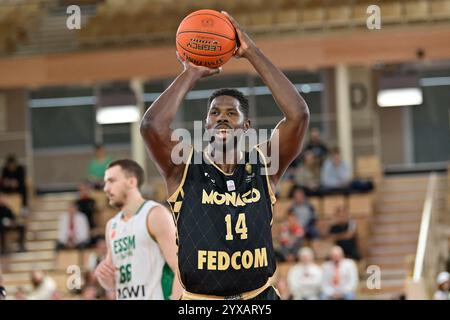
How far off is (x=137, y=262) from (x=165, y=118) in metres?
1.98

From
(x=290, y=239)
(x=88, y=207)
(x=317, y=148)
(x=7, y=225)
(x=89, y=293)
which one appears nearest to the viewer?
(x=89, y=293)

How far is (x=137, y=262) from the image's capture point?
6.38 m

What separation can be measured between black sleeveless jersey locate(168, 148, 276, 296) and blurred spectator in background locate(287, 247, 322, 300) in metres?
8.75

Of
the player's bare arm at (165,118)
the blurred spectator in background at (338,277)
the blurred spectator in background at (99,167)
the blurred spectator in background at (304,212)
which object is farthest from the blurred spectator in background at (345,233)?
the player's bare arm at (165,118)

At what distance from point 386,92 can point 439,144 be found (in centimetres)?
454

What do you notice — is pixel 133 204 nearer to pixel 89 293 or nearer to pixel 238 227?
pixel 238 227

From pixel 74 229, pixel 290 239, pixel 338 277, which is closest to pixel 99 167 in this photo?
pixel 74 229

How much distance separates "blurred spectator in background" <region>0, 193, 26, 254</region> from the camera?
1728 centimetres

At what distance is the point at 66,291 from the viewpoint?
14398mm

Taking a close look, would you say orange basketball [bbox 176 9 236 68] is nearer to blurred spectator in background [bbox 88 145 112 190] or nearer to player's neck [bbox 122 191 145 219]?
player's neck [bbox 122 191 145 219]

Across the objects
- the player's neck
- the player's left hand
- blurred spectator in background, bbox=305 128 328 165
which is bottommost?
the player's neck

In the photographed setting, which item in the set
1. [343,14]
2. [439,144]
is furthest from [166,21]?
[439,144]

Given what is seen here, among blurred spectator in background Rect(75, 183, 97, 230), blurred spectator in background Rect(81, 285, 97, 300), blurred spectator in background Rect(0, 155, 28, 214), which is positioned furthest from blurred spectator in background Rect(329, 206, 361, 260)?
blurred spectator in background Rect(0, 155, 28, 214)
